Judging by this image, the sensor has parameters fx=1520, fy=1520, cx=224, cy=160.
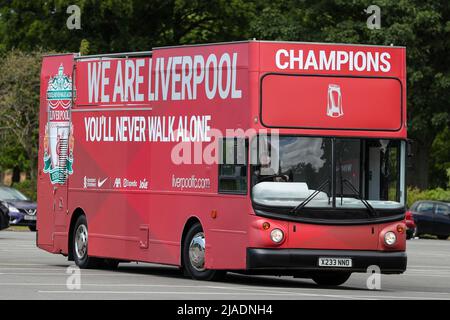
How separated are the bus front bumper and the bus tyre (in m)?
1.13

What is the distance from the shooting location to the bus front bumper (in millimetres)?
20344

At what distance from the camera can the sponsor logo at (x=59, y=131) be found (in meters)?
25.7

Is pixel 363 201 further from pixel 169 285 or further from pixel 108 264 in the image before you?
pixel 108 264

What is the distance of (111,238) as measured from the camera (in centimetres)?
2416

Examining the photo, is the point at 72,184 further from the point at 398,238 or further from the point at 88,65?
the point at 398,238

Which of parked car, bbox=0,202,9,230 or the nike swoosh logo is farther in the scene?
parked car, bbox=0,202,9,230

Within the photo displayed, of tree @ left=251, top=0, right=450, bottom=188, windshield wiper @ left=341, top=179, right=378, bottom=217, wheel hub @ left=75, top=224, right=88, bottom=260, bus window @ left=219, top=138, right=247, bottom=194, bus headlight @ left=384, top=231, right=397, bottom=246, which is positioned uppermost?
tree @ left=251, top=0, right=450, bottom=188

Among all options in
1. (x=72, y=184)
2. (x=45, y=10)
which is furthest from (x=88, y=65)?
(x=45, y=10)

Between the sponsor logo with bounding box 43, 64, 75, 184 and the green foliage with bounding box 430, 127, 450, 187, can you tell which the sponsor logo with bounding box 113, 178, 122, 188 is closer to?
the sponsor logo with bounding box 43, 64, 75, 184

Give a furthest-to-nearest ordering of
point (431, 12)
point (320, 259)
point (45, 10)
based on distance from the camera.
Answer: point (45, 10)
point (431, 12)
point (320, 259)

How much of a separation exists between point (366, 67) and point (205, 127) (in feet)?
7.97

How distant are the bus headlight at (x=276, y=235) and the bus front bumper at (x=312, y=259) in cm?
14

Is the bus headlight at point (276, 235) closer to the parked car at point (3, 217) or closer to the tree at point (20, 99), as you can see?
the parked car at point (3, 217)

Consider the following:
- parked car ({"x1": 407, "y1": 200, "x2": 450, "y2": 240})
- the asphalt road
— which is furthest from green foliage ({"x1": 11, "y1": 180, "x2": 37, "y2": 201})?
the asphalt road
